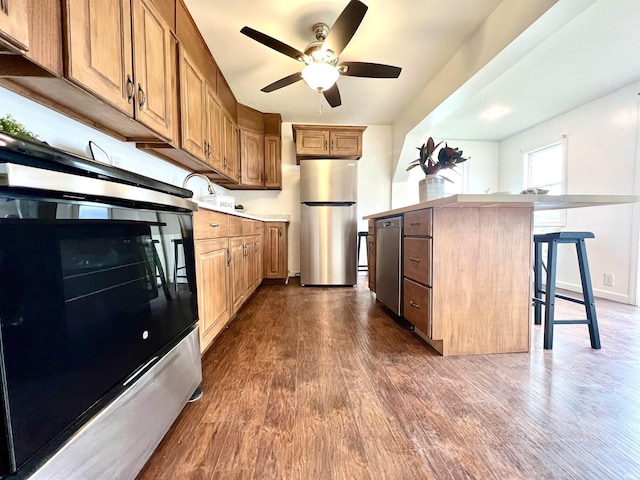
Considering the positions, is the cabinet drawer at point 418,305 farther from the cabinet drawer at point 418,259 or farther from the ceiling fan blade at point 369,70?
the ceiling fan blade at point 369,70

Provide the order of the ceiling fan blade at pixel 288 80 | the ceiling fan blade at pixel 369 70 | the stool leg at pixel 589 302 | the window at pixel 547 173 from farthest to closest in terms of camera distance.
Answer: the window at pixel 547 173, the ceiling fan blade at pixel 288 80, the ceiling fan blade at pixel 369 70, the stool leg at pixel 589 302

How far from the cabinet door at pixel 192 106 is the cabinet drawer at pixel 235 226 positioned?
58cm

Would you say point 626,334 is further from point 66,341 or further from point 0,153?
point 0,153

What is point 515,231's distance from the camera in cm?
160

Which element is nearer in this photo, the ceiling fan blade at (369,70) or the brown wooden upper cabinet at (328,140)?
the ceiling fan blade at (369,70)

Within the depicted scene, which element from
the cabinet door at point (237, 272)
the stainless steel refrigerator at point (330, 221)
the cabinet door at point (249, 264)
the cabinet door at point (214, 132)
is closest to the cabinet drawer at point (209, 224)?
the cabinet door at point (237, 272)

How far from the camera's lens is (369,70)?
2242 mm

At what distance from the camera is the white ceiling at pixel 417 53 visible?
192 cm

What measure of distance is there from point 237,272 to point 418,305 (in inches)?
55.2

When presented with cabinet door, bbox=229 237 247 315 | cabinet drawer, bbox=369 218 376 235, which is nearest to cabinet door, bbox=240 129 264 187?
cabinet door, bbox=229 237 247 315

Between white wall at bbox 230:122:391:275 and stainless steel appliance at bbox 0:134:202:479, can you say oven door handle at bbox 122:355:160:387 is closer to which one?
stainless steel appliance at bbox 0:134:202:479

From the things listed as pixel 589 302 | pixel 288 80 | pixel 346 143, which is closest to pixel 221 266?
pixel 288 80

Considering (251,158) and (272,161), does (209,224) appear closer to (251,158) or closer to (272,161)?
(251,158)

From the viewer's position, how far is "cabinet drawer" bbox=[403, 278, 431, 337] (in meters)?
1.63
